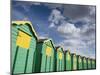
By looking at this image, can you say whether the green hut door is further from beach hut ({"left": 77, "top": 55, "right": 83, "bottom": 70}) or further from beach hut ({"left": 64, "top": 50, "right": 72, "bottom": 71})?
beach hut ({"left": 77, "top": 55, "right": 83, "bottom": 70})

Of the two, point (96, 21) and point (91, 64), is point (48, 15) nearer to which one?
point (96, 21)

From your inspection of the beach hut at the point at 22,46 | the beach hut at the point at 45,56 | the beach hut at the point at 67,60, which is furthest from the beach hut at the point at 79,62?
the beach hut at the point at 22,46

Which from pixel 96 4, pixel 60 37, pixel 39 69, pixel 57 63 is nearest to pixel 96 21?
pixel 96 4

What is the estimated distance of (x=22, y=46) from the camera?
2.40 meters

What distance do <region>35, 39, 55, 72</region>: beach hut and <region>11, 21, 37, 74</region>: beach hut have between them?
6 cm

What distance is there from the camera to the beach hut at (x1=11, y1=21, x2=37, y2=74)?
2371mm

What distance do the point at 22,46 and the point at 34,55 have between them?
173 millimetres

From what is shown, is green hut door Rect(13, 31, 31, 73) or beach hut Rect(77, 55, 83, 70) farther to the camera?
beach hut Rect(77, 55, 83, 70)

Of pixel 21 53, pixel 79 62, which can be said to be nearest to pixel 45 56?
pixel 21 53

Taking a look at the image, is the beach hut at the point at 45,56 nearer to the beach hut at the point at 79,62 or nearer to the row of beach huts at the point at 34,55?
→ the row of beach huts at the point at 34,55

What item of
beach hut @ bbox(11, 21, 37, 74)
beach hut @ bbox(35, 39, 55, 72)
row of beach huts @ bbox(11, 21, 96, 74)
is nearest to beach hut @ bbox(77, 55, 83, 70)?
row of beach huts @ bbox(11, 21, 96, 74)

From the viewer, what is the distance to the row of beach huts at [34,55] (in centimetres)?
238

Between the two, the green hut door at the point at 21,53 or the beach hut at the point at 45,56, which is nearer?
the green hut door at the point at 21,53

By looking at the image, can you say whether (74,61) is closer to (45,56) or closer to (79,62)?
(79,62)
